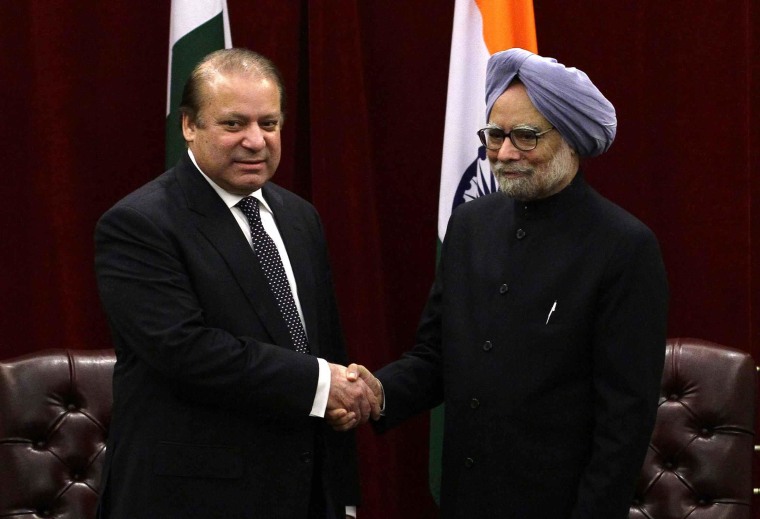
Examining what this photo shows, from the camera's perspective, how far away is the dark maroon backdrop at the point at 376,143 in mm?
3645

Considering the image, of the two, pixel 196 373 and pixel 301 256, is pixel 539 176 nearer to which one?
pixel 301 256

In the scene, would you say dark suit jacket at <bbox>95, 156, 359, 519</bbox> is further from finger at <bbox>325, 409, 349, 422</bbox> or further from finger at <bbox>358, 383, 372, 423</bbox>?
finger at <bbox>358, 383, 372, 423</bbox>

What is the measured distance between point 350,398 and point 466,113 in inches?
50.5

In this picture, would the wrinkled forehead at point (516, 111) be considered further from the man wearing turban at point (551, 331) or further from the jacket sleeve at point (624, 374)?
the jacket sleeve at point (624, 374)

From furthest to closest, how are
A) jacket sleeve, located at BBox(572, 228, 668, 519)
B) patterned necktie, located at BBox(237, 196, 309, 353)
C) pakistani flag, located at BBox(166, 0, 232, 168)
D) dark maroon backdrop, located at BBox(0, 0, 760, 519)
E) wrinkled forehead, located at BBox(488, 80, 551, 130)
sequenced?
dark maroon backdrop, located at BBox(0, 0, 760, 519) → pakistani flag, located at BBox(166, 0, 232, 168) → patterned necktie, located at BBox(237, 196, 309, 353) → wrinkled forehead, located at BBox(488, 80, 551, 130) → jacket sleeve, located at BBox(572, 228, 668, 519)

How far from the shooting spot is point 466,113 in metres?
3.60

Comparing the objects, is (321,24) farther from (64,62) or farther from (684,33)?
(684,33)

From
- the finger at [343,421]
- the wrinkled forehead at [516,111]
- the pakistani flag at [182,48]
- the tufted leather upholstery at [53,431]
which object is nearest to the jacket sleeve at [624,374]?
the wrinkled forehead at [516,111]

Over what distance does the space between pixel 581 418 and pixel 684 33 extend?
6.02 ft

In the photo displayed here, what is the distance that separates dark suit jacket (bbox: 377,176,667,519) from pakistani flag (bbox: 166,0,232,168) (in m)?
1.18

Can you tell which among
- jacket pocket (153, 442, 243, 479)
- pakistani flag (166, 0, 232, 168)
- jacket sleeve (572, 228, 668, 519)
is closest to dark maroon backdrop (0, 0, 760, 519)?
pakistani flag (166, 0, 232, 168)

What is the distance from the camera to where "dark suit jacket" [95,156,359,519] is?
246 centimetres

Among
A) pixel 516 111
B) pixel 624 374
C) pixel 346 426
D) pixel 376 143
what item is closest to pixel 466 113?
pixel 376 143

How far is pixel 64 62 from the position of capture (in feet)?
11.9
